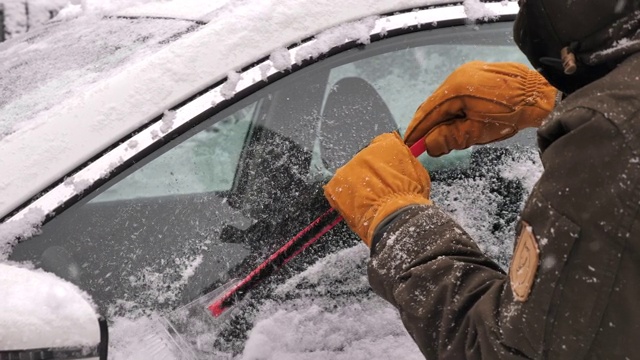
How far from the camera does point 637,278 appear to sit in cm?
75

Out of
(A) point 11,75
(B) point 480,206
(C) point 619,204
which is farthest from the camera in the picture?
(A) point 11,75

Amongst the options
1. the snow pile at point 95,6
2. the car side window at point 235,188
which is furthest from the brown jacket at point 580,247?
the snow pile at point 95,6

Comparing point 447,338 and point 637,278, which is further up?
point 637,278

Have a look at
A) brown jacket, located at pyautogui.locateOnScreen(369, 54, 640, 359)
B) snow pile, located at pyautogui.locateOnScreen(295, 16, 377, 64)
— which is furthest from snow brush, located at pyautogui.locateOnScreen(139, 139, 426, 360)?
brown jacket, located at pyautogui.locateOnScreen(369, 54, 640, 359)

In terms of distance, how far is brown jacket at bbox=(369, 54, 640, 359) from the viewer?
75 cm

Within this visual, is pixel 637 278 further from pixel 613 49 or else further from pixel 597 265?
pixel 613 49

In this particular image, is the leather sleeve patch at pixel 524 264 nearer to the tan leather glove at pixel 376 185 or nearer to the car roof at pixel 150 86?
the tan leather glove at pixel 376 185

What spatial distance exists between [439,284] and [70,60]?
4.30ft

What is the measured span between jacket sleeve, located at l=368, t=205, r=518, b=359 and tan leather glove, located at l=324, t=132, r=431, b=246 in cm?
8

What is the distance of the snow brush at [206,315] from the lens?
4.45ft

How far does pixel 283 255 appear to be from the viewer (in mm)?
1450

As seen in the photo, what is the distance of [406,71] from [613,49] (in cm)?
79

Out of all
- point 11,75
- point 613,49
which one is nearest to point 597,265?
point 613,49

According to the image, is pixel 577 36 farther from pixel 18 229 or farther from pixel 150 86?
pixel 18 229
